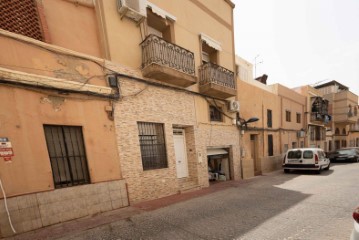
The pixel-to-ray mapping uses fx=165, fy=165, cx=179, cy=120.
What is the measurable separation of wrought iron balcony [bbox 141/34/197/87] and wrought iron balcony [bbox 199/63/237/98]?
3.49ft

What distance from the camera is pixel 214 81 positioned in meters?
8.31

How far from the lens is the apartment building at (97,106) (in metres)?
4.06

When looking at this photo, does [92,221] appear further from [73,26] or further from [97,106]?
[73,26]

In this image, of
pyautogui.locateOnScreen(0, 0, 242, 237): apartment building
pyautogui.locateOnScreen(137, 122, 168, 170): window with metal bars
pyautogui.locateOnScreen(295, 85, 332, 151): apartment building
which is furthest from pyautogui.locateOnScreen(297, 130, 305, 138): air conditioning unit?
pyautogui.locateOnScreen(137, 122, 168, 170): window with metal bars

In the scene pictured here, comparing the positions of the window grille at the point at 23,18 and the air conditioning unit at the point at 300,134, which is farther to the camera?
the air conditioning unit at the point at 300,134

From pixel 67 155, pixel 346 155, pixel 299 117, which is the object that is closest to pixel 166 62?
pixel 67 155

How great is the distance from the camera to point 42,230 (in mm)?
4055

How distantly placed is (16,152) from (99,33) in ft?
14.3

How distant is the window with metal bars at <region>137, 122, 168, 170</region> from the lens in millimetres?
6410

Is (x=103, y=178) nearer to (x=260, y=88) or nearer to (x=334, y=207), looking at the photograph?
(x=334, y=207)

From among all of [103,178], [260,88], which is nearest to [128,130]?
[103,178]

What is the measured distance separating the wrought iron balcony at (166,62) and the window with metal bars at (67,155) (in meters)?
3.25

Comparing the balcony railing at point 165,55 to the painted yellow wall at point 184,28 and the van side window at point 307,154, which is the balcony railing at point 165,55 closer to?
the painted yellow wall at point 184,28

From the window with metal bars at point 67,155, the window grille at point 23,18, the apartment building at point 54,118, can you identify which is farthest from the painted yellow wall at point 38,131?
the window grille at point 23,18
